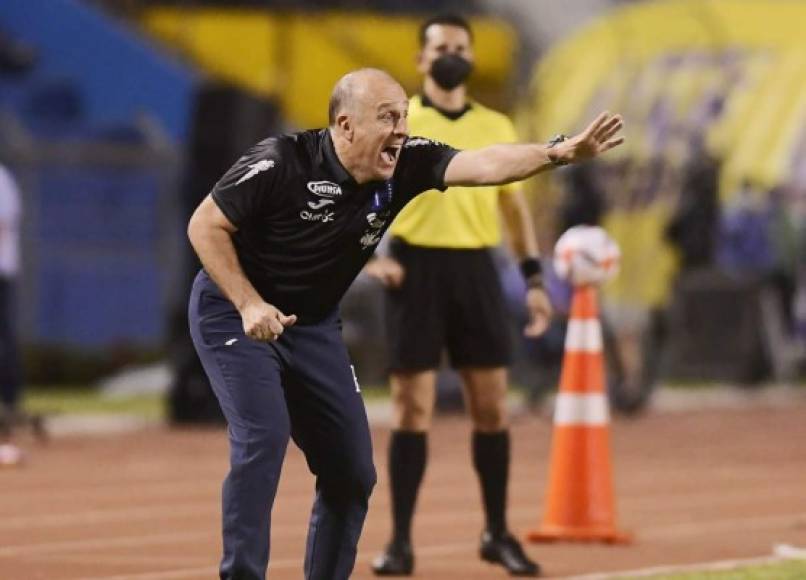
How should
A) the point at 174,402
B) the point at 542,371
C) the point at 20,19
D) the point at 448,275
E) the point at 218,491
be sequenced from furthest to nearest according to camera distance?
the point at 20,19, the point at 542,371, the point at 174,402, the point at 218,491, the point at 448,275

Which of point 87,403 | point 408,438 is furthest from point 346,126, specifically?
point 87,403

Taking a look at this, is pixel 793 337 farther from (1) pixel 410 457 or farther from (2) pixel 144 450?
(1) pixel 410 457

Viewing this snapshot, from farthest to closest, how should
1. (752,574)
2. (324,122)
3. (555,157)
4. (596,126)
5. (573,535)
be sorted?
1. (324,122)
2. (573,535)
3. (752,574)
4. (555,157)
5. (596,126)

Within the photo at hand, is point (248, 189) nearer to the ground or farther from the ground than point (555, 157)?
nearer to the ground

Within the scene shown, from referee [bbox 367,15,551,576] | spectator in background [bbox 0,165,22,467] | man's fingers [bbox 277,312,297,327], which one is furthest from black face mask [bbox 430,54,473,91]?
spectator in background [bbox 0,165,22,467]

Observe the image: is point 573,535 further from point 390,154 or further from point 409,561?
point 390,154

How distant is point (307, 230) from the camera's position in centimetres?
824

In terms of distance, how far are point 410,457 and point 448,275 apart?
80 centimetres

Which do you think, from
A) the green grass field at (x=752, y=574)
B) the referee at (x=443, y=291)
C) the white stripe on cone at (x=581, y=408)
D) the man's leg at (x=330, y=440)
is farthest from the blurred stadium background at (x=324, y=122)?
the man's leg at (x=330, y=440)

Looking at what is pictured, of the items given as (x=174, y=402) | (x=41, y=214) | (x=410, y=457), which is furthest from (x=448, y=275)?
(x=41, y=214)

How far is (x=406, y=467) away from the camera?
10.8 meters

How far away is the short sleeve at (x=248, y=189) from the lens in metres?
8.13

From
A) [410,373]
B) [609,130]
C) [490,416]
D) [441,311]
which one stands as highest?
[609,130]

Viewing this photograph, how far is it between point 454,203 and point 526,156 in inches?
98.1
